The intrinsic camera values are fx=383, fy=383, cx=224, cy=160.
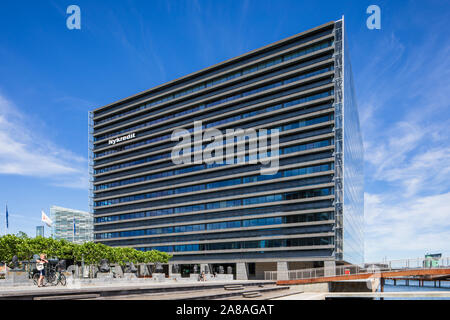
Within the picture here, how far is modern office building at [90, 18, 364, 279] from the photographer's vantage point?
75.3 meters

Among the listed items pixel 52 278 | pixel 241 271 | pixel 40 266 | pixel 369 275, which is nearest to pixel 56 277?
pixel 52 278

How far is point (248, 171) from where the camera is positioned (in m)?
85.4

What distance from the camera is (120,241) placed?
10906 centimetres

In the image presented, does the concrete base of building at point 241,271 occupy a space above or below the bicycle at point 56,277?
below

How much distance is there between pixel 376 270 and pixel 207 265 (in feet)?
155

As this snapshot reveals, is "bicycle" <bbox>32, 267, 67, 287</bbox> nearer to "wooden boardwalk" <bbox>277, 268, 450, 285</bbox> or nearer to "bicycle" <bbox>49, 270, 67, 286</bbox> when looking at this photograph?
"bicycle" <bbox>49, 270, 67, 286</bbox>

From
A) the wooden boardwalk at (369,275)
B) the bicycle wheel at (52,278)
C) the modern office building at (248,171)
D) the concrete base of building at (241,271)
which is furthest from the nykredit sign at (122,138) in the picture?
the bicycle wheel at (52,278)

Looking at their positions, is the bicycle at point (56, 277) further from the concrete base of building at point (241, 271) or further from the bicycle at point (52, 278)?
the concrete base of building at point (241, 271)

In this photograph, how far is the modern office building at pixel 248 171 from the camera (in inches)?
2965

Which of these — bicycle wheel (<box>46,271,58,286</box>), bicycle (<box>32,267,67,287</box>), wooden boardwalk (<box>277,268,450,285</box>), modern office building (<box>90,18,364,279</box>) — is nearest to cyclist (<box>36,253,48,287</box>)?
bicycle (<box>32,267,67,287</box>)

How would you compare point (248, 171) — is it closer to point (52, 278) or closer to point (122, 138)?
point (122, 138)

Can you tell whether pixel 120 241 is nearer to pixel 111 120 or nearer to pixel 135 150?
pixel 135 150
